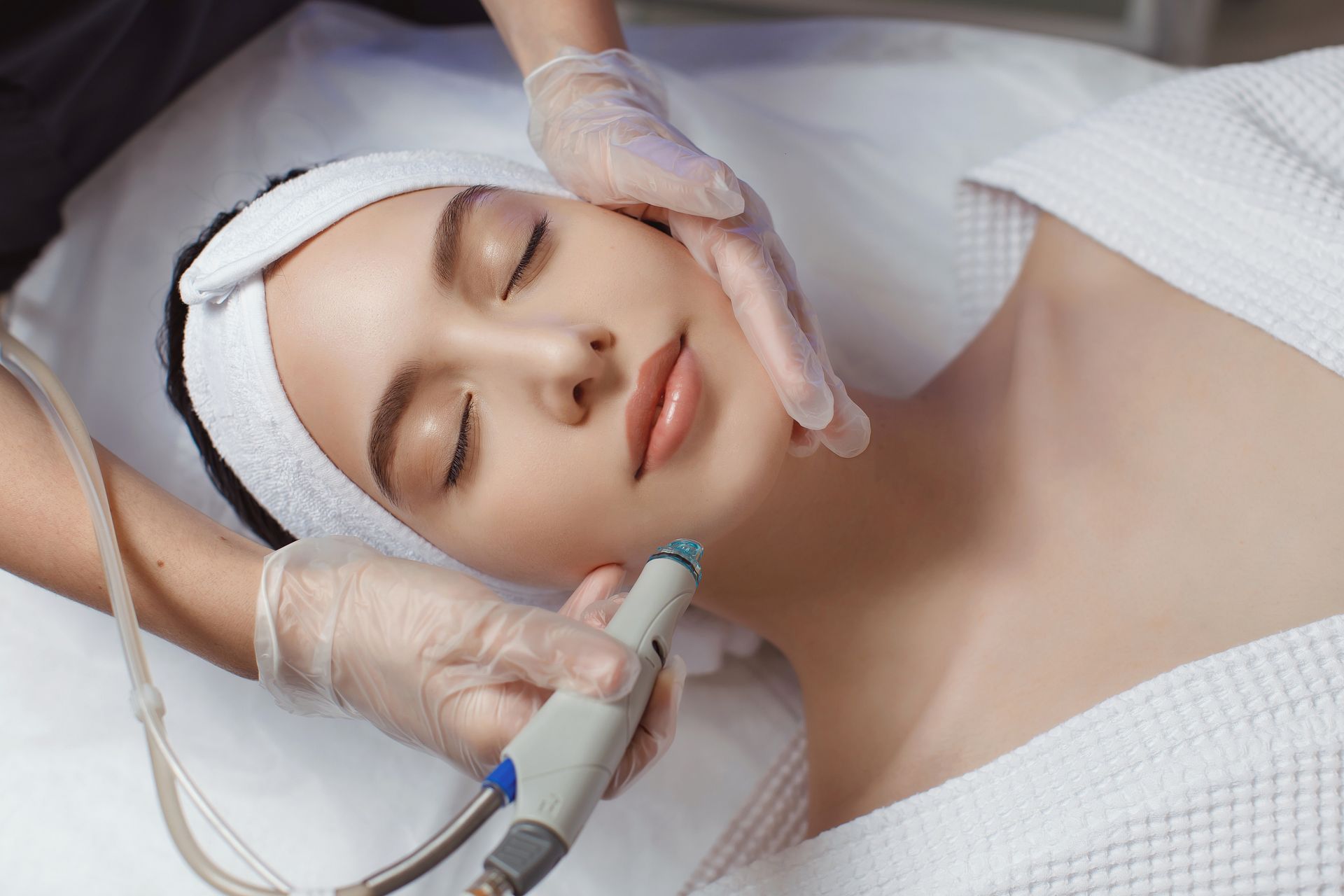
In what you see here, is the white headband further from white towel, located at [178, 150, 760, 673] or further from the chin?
the chin

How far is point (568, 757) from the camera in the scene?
27.9 inches

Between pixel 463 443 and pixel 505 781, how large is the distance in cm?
35

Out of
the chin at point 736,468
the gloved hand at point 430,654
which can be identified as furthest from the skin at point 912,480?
the gloved hand at point 430,654

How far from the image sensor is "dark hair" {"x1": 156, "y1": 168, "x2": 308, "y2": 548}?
1.12m

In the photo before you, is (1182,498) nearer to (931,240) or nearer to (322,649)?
(931,240)

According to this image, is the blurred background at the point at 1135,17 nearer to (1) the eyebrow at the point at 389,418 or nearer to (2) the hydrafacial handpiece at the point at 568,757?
(1) the eyebrow at the point at 389,418

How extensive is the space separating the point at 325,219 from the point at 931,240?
0.94m

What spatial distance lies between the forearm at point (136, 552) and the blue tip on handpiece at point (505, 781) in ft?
1.11

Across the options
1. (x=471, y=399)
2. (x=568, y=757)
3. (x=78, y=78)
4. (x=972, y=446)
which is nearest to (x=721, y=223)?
(x=471, y=399)

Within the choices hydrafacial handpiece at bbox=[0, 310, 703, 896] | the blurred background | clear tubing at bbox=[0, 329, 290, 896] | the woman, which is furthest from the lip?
the blurred background

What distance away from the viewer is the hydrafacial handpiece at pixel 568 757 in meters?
0.67

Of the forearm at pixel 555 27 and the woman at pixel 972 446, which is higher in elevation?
the forearm at pixel 555 27

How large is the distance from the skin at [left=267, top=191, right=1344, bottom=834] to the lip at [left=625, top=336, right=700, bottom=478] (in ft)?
0.05

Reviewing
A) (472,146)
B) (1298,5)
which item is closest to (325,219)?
(472,146)
